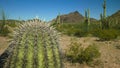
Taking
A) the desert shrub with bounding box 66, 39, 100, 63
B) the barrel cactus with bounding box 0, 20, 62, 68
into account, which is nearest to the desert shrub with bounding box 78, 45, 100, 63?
the desert shrub with bounding box 66, 39, 100, 63

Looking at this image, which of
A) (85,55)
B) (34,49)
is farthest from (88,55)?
(34,49)

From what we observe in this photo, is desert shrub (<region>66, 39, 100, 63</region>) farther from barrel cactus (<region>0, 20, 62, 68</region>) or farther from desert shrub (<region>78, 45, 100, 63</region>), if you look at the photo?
barrel cactus (<region>0, 20, 62, 68</region>)

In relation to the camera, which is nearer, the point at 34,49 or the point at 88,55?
the point at 34,49

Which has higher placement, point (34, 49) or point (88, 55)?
point (34, 49)

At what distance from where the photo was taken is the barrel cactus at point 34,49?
3477mm

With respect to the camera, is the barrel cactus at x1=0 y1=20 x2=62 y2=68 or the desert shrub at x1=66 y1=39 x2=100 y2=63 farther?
the desert shrub at x1=66 y1=39 x2=100 y2=63

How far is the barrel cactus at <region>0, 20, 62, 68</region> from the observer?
3.48m

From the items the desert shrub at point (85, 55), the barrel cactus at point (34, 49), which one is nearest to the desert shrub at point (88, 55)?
the desert shrub at point (85, 55)

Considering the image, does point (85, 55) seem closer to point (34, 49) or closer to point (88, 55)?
point (88, 55)

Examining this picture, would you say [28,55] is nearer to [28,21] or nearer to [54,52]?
[54,52]

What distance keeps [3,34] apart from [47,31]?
12.0 m

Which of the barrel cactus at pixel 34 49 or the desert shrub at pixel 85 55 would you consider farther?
the desert shrub at pixel 85 55

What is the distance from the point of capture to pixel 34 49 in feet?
11.4

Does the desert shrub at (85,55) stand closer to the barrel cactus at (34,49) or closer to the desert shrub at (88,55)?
the desert shrub at (88,55)
